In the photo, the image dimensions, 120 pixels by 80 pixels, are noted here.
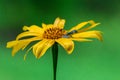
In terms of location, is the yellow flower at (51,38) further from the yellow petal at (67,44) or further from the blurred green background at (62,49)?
the blurred green background at (62,49)

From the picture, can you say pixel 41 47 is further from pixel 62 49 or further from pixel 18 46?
pixel 62 49

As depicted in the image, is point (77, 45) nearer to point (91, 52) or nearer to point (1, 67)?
point (91, 52)

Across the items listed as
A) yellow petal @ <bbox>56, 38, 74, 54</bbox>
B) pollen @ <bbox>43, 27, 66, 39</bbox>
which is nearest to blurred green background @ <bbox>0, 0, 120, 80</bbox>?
pollen @ <bbox>43, 27, 66, 39</bbox>

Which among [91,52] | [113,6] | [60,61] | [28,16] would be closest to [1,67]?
[60,61]

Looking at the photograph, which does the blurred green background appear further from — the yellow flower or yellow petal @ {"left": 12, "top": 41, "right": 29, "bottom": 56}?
yellow petal @ {"left": 12, "top": 41, "right": 29, "bottom": 56}

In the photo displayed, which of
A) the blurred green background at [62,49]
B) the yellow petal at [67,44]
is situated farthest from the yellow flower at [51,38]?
the blurred green background at [62,49]

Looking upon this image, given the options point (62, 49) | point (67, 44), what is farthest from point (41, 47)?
point (62, 49)
